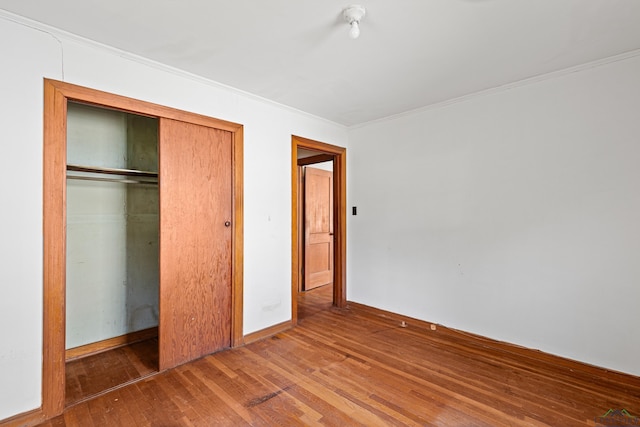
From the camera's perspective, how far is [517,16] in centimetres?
176

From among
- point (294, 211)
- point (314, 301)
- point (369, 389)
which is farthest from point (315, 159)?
point (369, 389)

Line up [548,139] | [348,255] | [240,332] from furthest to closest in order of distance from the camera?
[348,255], [240,332], [548,139]

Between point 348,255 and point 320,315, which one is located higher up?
point 348,255

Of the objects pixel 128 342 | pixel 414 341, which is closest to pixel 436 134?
pixel 414 341

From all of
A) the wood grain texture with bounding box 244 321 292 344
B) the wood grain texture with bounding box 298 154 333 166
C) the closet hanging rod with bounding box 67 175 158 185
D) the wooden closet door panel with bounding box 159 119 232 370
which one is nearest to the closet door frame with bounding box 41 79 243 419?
the wooden closet door panel with bounding box 159 119 232 370

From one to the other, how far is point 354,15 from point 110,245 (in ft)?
9.54

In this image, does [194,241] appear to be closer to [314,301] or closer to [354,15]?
[354,15]

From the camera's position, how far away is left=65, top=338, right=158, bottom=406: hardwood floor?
2129 millimetres

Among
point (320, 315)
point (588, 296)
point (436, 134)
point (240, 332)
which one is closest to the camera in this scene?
point (588, 296)

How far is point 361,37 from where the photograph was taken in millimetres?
1972

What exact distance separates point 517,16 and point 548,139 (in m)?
1.22

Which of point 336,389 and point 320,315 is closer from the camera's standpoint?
point 336,389

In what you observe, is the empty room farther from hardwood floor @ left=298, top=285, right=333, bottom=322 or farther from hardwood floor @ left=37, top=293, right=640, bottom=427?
hardwood floor @ left=298, top=285, right=333, bottom=322

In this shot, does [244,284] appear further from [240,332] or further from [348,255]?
[348,255]
